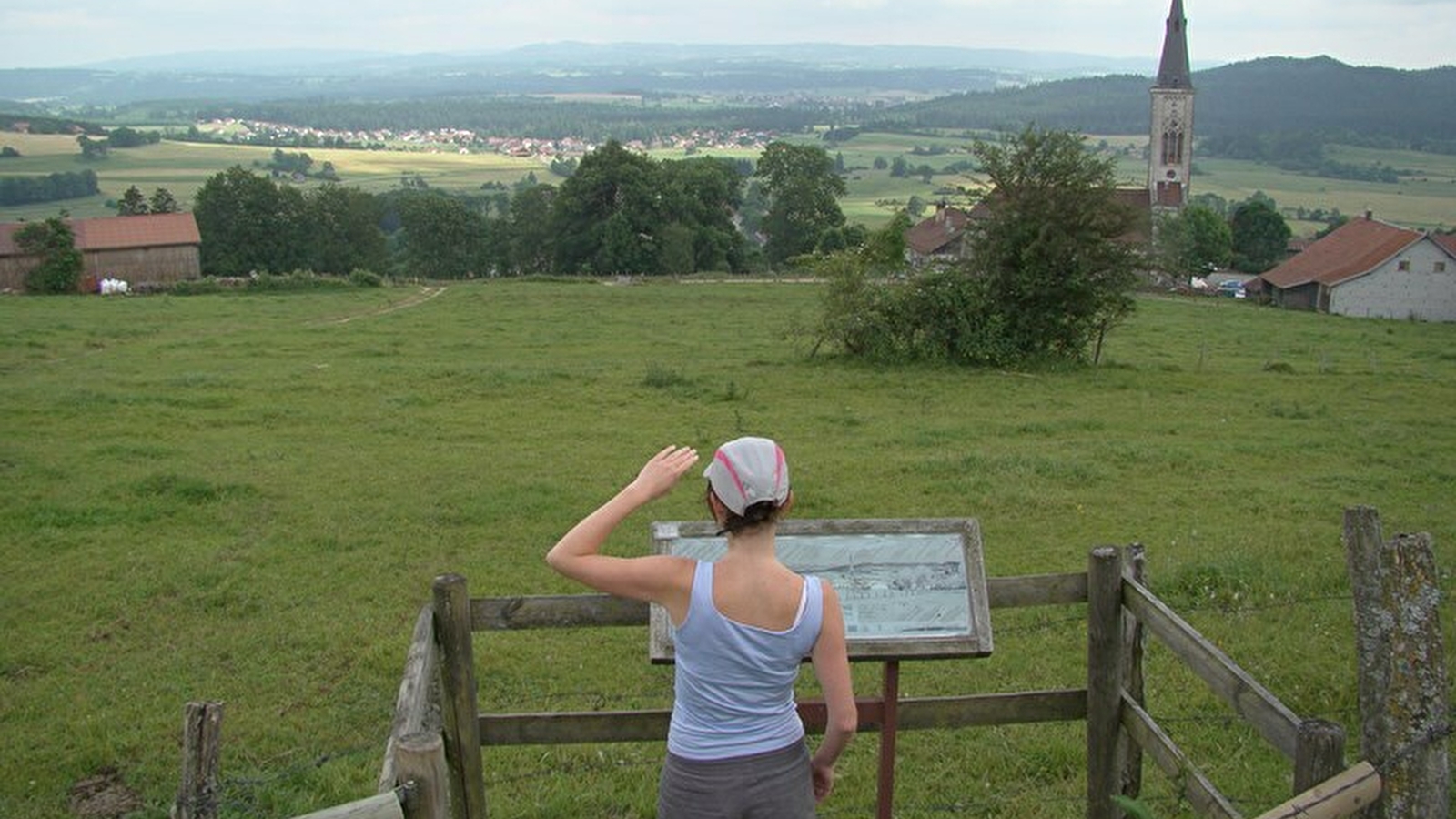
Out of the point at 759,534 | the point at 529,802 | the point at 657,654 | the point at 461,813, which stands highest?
the point at 759,534

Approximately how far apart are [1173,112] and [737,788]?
4392 inches

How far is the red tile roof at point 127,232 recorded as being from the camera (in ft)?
187

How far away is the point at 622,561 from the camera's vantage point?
4.11 m

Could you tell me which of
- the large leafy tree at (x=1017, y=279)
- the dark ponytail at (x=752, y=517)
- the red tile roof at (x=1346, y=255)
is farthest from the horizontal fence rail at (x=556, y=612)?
the red tile roof at (x=1346, y=255)

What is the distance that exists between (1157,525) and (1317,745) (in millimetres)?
9877

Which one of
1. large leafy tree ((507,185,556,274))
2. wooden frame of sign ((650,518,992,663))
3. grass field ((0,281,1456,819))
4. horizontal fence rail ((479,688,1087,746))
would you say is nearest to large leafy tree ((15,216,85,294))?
grass field ((0,281,1456,819))

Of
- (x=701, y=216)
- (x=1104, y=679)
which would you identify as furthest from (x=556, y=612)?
(x=701, y=216)

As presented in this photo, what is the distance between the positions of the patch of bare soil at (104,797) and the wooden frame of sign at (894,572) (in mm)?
4372

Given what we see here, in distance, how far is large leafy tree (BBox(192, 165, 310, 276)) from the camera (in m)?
68.2

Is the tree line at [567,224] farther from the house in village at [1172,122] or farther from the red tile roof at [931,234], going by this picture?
the house in village at [1172,122]

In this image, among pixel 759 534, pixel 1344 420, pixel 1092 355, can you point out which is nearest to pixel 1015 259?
pixel 1092 355

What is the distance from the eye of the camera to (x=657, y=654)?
4.94 metres

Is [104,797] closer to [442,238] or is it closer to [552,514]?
[552,514]

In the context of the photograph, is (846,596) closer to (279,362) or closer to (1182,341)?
(279,362)
